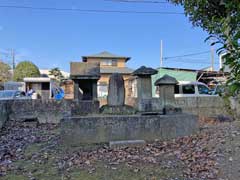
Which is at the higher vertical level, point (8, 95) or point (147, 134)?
point (8, 95)

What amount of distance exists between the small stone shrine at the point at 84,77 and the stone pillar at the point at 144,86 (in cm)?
272

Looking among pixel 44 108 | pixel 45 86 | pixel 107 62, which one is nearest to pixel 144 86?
pixel 44 108

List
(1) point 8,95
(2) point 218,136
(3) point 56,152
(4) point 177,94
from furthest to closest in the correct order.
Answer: (1) point 8,95
(4) point 177,94
(2) point 218,136
(3) point 56,152

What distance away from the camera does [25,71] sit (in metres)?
32.7

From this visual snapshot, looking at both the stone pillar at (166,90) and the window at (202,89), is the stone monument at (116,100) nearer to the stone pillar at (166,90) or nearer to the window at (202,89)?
the stone pillar at (166,90)

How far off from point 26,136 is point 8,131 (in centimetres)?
126

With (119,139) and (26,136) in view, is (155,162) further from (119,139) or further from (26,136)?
(26,136)

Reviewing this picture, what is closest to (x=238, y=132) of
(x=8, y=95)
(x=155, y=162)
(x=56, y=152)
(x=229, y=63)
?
(x=155, y=162)

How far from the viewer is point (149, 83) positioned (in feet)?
31.3

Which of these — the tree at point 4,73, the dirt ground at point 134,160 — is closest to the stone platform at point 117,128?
the dirt ground at point 134,160

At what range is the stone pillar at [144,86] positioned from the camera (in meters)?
9.36

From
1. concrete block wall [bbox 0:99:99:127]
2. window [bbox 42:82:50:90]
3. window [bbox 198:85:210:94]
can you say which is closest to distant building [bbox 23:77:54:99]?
window [bbox 42:82:50:90]


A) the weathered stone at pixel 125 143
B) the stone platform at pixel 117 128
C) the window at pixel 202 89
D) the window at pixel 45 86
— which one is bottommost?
the weathered stone at pixel 125 143

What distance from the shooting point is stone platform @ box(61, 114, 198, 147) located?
655cm
